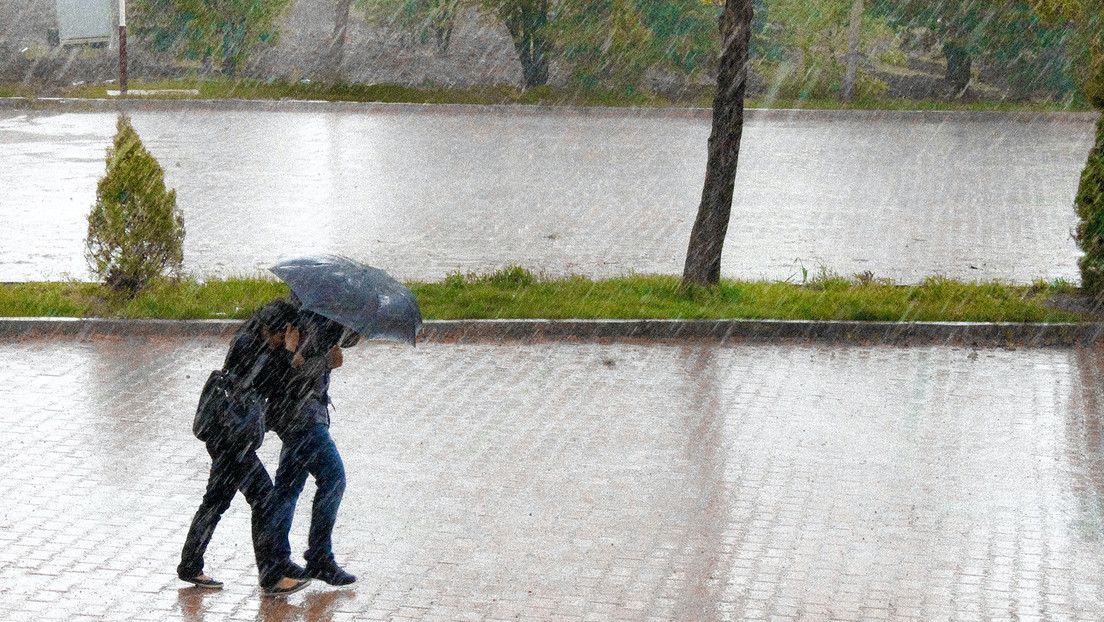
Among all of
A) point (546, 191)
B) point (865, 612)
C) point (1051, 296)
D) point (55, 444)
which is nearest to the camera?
point (865, 612)

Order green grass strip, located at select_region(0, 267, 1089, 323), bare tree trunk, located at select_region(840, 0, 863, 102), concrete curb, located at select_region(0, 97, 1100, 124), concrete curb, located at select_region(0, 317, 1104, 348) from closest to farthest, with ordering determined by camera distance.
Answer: concrete curb, located at select_region(0, 317, 1104, 348) < green grass strip, located at select_region(0, 267, 1089, 323) < concrete curb, located at select_region(0, 97, 1100, 124) < bare tree trunk, located at select_region(840, 0, 863, 102)

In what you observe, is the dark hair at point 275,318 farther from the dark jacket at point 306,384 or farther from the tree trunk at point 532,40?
the tree trunk at point 532,40

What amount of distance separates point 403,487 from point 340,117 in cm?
2065

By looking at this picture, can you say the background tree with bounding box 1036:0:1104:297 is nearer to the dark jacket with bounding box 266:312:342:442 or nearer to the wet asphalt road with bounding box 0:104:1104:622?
the wet asphalt road with bounding box 0:104:1104:622

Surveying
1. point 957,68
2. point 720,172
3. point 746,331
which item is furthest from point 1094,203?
point 957,68

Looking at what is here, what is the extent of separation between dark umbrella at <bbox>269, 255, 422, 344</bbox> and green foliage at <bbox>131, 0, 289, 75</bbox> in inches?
1112

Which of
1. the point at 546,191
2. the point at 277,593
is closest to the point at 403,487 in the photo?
the point at 277,593

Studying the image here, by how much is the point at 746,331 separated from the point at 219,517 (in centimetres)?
583

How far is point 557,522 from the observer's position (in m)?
7.00

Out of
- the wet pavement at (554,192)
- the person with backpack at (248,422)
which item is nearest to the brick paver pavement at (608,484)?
the person with backpack at (248,422)

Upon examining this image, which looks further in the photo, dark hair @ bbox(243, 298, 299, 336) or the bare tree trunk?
the bare tree trunk

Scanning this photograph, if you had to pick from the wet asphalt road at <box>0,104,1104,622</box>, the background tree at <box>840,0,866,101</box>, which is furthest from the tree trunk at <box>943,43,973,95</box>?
the wet asphalt road at <box>0,104,1104,622</box>

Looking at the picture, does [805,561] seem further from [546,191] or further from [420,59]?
[420,59]

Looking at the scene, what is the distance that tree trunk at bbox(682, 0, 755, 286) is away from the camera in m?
11.8
